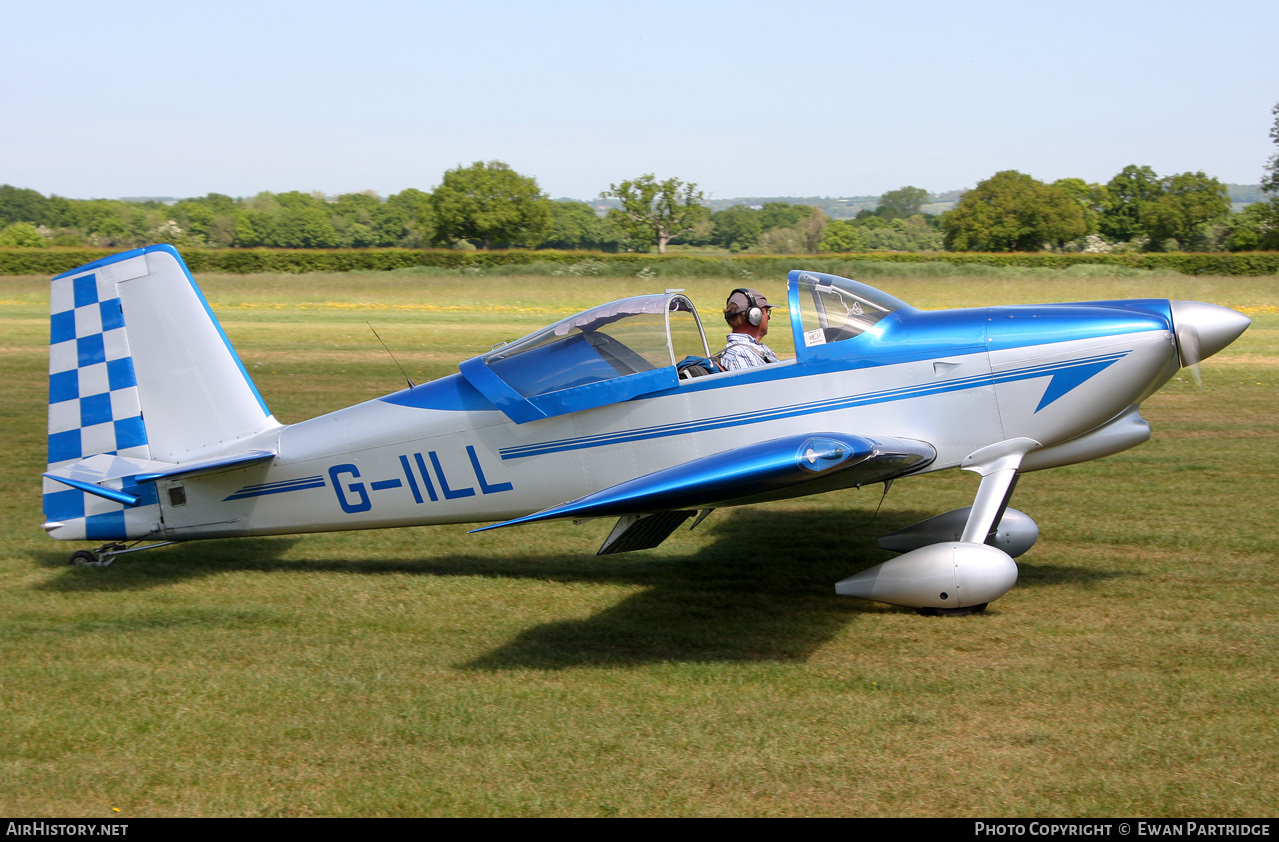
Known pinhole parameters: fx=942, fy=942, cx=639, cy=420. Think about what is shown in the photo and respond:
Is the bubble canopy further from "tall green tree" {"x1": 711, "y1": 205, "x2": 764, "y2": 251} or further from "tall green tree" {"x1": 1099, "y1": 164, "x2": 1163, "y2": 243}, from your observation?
"tall green tree" {"x1": 711, "y1": 205, "x2": 764, "y2": 251}

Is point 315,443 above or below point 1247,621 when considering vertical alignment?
above

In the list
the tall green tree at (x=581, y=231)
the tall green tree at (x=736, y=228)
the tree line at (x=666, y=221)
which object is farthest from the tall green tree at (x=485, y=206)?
the tall green tree at (x=736, y=228)

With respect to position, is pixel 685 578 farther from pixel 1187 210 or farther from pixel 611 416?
pixel 1187 210

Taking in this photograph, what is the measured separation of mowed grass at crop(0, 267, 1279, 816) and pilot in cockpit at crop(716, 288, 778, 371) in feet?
5.40

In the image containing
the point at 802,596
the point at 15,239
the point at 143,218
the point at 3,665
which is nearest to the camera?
the point at 3,665

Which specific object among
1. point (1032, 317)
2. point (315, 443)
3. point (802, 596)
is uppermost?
point (1032, 317)

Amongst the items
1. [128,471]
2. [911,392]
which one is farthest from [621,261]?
[911,392]

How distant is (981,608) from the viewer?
19.6ft

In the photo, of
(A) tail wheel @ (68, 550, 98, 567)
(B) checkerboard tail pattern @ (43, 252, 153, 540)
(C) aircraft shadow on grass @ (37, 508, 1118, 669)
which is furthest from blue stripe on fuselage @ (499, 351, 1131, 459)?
(A) tail wheel @ (68, 550, 98, 567)

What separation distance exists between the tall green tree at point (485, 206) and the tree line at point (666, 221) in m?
0.10

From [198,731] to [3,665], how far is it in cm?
171

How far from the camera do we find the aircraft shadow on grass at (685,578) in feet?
18.4

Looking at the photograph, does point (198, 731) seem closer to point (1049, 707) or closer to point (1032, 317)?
point (1049, 707)

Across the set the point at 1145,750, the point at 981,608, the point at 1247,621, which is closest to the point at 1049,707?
the point at 1145,750
